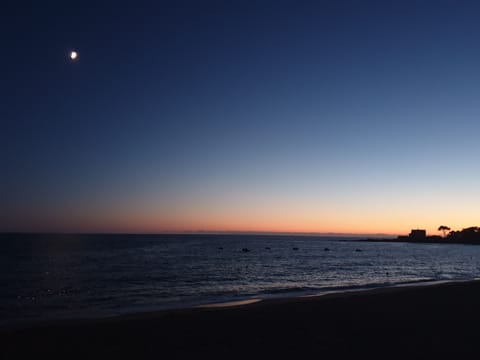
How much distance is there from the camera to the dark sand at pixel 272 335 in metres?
11.0

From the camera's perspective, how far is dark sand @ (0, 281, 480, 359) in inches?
433

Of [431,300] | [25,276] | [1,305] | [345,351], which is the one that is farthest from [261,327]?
[25,276]

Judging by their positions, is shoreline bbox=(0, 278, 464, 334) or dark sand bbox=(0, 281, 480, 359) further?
shoreline bbox=(0, 278, 464, 334)

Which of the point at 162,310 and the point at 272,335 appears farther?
the point at 162,310

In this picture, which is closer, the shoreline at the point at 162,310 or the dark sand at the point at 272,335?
the dark sand at the point at 272,335

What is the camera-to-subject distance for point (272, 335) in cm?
1309

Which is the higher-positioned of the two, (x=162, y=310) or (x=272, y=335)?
(x=272, y=335)

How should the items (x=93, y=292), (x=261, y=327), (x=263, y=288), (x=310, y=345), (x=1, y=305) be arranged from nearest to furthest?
(x=310, y=345) → (x=261, y=327) → (x=1, y=305) → (x=93, y=292) → (x=263, y=288)

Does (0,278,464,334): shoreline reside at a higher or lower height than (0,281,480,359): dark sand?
lower

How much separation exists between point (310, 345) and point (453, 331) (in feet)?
18.7

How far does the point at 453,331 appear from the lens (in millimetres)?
13281

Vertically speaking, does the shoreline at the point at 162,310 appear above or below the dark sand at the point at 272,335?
below

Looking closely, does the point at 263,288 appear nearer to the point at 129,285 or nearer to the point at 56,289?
the point at 129,285

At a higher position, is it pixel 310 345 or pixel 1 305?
pixel 310 345
